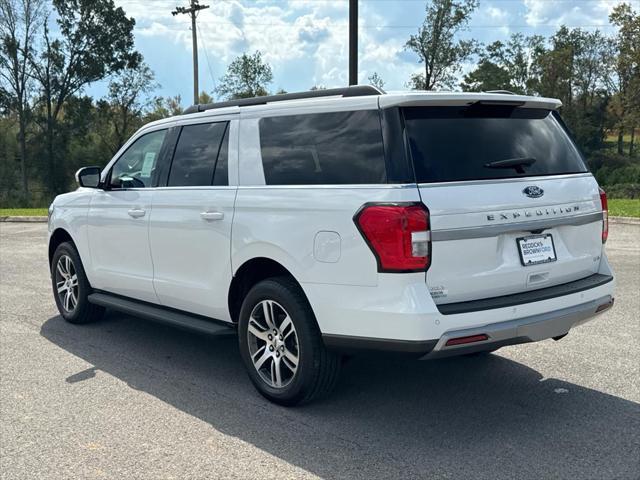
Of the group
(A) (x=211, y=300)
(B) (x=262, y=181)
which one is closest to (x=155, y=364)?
(A) (x=211, y=300)

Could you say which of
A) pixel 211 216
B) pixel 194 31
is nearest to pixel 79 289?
pixel 211 216

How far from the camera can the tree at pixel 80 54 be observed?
4541 cm

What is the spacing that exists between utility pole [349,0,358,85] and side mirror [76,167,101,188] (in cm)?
1126

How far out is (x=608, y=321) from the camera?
6.23 m

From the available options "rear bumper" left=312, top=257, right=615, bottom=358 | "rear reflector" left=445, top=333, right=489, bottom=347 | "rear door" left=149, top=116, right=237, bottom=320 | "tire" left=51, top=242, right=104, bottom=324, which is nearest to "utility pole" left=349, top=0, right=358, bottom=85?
"tire" left=51, top=242, right=104, bottom=324

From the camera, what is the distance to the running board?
4.67 m

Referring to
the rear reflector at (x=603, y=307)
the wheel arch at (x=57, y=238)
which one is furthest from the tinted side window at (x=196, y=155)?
the rear reflector at (x=603, y=307)

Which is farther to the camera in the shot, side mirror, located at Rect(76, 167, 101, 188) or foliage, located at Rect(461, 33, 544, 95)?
foliage, located at Rect(461, 33, 544, 95)

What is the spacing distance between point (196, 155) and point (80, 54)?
4605cm

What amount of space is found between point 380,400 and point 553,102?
2303 mm

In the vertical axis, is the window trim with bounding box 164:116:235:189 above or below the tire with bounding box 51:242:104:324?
above

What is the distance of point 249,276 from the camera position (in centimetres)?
451

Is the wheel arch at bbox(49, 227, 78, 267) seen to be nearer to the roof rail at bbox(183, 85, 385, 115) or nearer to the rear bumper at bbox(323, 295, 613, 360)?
the roof rail at bbox(183, 85, 385, 115)

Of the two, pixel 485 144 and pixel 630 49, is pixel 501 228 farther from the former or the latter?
pixel 630 49
